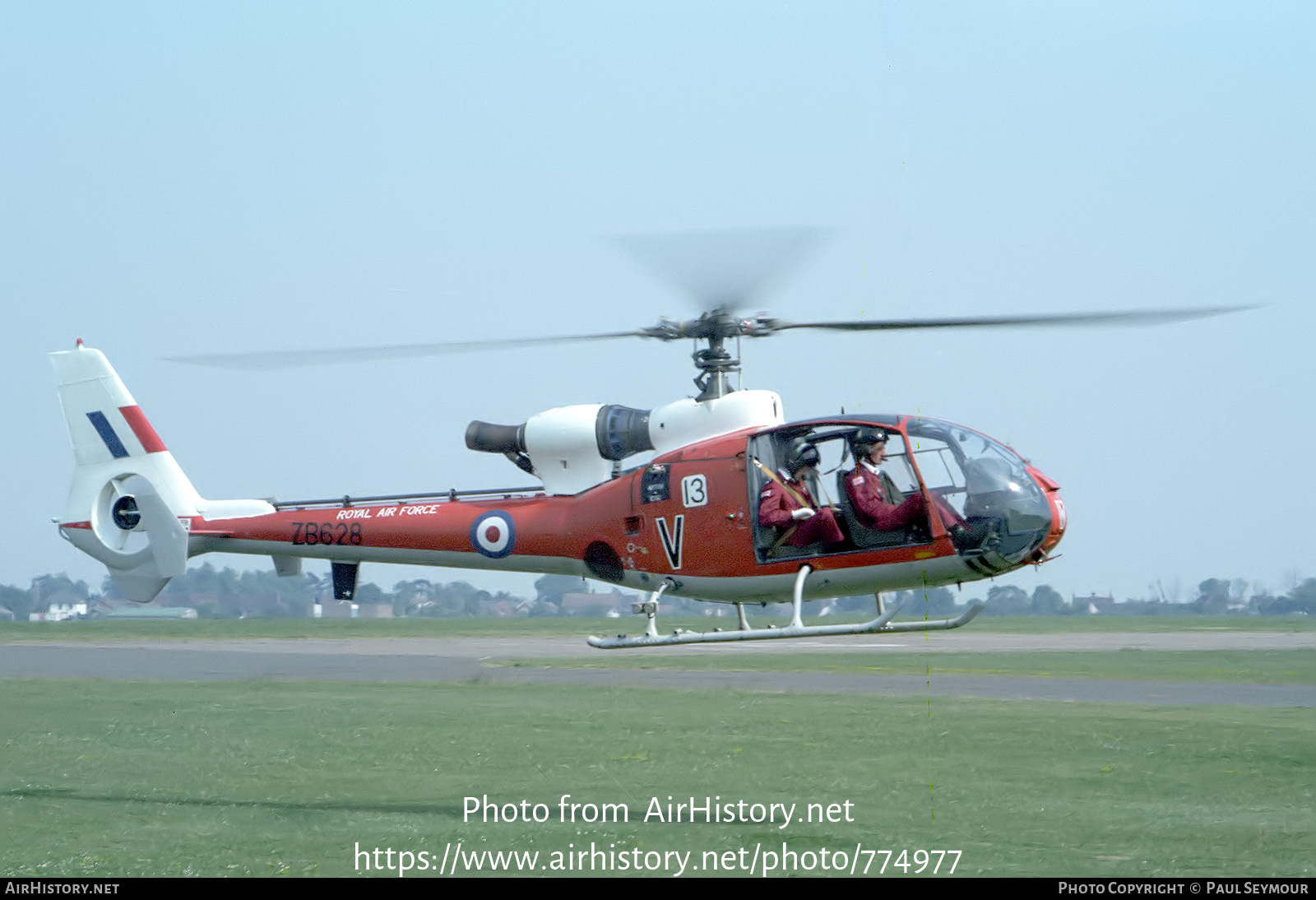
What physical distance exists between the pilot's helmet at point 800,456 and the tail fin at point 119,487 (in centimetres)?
845

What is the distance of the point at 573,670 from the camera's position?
53.1m

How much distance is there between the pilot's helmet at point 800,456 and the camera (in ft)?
54.5

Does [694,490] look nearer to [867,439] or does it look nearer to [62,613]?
[867,439]

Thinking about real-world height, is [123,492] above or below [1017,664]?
above

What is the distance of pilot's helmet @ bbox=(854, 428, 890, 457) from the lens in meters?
16.2

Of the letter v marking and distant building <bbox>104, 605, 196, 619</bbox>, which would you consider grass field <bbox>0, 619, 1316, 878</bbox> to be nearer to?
the letter v marking

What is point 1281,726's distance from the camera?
3422 cm

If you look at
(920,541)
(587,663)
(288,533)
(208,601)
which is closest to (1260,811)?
(920,541)

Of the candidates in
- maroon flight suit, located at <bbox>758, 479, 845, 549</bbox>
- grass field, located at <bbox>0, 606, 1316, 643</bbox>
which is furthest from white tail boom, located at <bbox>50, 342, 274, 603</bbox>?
grass field, located at <bbox>0, 606, 1316, 643</bbox>

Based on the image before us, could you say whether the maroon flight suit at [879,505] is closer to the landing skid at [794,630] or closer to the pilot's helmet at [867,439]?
the pilot's helmet at [867,439]

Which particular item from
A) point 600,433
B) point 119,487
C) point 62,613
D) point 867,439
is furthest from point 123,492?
point 62,613

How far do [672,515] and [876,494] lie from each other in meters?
2.46

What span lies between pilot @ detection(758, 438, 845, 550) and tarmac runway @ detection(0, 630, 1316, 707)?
10915 mm
